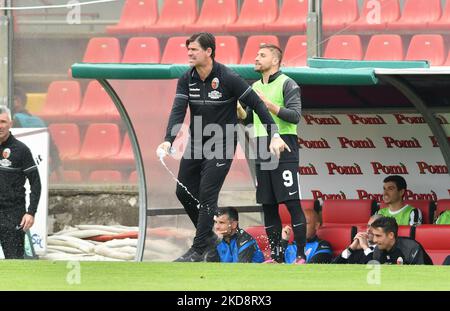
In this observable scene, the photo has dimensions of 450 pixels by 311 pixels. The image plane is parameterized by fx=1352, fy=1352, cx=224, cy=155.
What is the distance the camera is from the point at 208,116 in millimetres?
10055

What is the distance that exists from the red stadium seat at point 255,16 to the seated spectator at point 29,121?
268 cm

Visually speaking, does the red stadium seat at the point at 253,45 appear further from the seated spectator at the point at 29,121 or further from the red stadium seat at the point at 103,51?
the seated spectator at the point at 29,121

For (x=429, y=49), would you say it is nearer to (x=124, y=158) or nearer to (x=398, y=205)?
(x=124, y=158)

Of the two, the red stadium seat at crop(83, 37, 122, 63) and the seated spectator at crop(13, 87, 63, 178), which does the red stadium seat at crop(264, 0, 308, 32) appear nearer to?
the red stadium seat at crop(83, 37, 122, 63)

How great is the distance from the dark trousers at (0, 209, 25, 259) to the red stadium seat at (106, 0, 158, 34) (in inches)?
191

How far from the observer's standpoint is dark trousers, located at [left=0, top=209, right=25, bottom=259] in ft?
41.7

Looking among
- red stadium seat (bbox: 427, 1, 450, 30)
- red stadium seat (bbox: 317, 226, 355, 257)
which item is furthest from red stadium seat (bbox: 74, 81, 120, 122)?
red stadium seat (bbox: 317, 226, 355, 257)

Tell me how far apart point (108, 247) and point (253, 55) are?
3065 millimetres

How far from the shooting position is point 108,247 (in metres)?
15.4

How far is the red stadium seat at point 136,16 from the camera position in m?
17.1

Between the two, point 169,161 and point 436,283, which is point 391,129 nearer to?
point 169,161

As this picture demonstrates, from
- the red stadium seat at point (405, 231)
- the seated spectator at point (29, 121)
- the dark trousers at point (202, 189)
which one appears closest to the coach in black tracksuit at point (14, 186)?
the dark trousers at point (202, 189)

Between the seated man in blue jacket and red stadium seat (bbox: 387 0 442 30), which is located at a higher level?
red stadium seat (bbox: 387 0 442 30)
